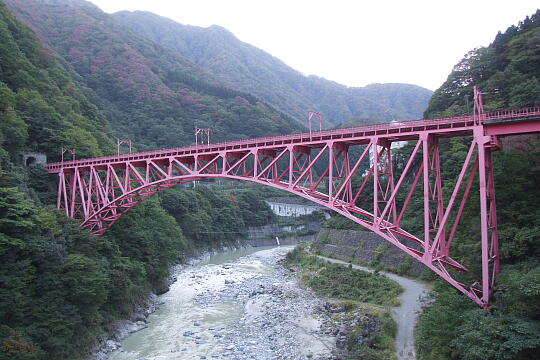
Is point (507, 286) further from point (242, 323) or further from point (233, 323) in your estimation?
point (233, 323)

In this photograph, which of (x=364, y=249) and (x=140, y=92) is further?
(x=140, y=92)

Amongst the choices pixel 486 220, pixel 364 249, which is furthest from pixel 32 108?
pixel 486 220

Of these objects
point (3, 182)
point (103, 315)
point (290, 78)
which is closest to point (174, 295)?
point (103, 315)

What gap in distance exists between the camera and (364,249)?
27094mm

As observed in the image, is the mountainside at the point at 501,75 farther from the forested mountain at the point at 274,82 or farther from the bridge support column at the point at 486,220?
the forested mountain at the point at 274,82

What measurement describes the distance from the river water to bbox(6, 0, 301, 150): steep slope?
32.9 m

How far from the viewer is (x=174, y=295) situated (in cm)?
2419

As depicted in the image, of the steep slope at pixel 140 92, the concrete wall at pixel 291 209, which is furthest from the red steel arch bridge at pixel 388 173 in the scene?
the concrete wall at pixel 291 209

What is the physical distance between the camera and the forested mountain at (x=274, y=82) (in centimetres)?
12794

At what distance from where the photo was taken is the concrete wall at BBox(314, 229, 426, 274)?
23013mm

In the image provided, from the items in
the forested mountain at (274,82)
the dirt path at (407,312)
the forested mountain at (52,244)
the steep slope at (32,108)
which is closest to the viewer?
the forested mountain at (52,244)

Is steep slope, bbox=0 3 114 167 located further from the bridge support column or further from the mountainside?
the mountainside

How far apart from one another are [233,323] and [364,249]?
12.0 metres

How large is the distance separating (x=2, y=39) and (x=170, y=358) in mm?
26835
